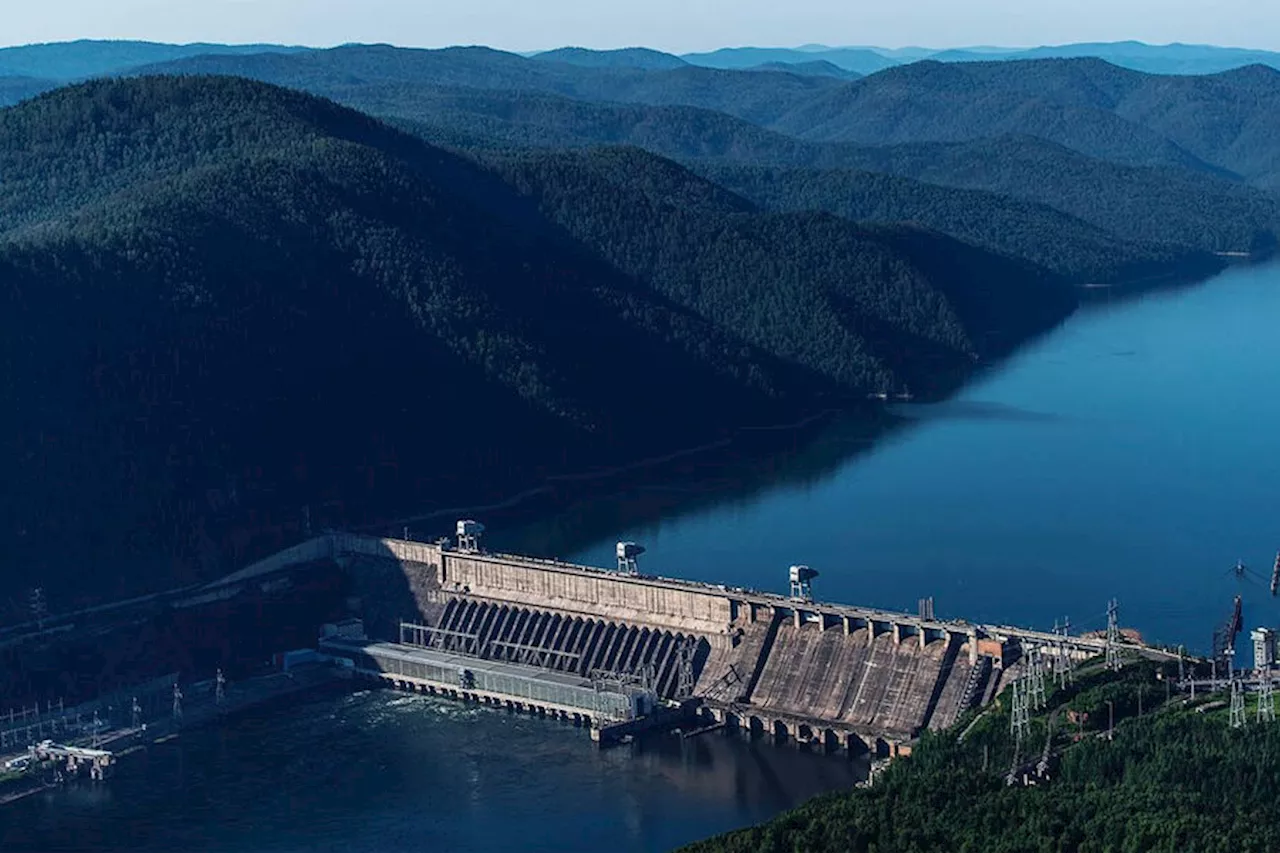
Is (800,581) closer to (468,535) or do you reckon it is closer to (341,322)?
(468,535)

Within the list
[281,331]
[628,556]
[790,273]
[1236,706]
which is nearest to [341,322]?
[281,331]

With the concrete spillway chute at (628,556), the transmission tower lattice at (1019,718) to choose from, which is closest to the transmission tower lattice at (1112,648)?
the transmission tower lattice at (1019,718)

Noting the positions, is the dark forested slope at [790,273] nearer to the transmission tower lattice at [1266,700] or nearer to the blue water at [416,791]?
the blue water at [416,791]

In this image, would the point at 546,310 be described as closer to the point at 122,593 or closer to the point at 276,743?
the point at 122,593

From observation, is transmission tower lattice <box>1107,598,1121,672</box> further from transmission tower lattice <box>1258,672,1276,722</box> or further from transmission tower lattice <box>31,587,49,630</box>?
transmission tower lattice <box>31,587,49,630</box>

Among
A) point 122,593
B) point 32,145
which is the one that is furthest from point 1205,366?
point 122,593

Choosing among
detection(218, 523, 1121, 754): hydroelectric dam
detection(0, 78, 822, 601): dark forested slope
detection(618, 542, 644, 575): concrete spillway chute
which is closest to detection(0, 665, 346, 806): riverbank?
detection(218, 523, 1121, 754): hydroelectric dam
